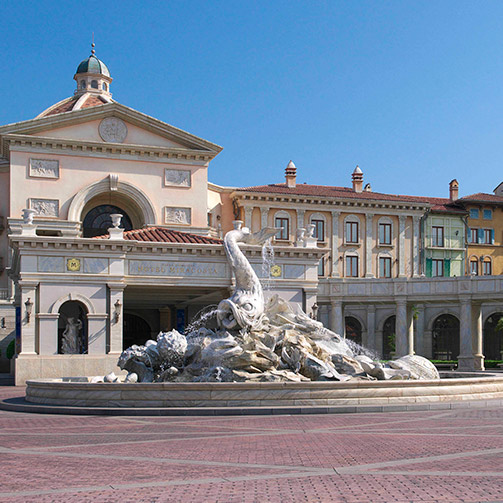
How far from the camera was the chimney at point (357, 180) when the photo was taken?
72562mm

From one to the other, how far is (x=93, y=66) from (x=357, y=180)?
2711cm

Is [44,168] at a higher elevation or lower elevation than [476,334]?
higher

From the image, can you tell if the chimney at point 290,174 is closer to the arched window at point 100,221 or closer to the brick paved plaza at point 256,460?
the arched window at point 100,221

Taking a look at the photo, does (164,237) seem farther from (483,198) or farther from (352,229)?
(483,198)

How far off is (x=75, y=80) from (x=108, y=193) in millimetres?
26613

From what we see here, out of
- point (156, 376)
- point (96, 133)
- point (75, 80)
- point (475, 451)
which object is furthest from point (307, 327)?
point (75, 80)

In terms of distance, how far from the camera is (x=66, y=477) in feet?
31.3

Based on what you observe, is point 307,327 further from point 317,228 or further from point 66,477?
point 317,228

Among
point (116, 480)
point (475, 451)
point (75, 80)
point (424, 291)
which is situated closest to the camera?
point (116, 480)

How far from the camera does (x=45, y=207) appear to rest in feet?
152

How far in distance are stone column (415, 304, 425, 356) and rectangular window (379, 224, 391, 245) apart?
7.85 meters

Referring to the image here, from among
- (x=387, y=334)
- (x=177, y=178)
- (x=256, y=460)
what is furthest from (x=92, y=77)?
(x=256, y=460)

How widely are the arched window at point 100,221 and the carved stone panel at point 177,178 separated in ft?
12.8

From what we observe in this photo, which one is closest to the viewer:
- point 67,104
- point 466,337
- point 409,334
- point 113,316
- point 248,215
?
point 113,316
